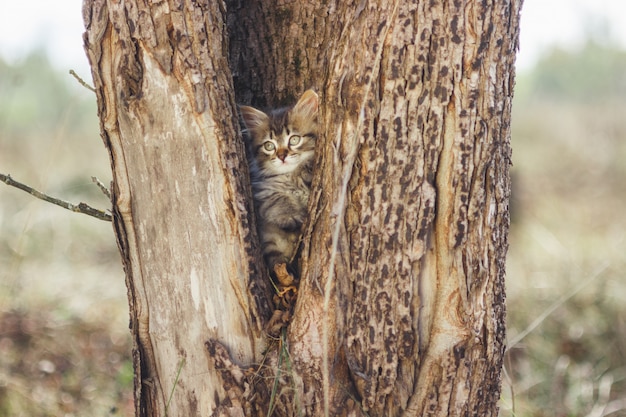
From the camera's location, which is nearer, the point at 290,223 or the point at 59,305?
the point at 290,223

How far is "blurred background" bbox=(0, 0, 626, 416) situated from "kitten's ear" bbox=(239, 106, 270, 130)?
64 cm

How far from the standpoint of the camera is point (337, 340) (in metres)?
2.04

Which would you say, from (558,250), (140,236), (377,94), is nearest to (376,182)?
(377,94)

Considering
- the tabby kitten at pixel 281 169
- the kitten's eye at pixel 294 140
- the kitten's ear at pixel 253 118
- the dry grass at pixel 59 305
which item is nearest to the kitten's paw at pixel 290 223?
the tabby kitten at pixel 281 169

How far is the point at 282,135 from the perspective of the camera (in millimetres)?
3033

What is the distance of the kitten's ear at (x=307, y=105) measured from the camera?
255 centimetres

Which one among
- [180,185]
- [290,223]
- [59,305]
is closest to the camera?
[180,185]

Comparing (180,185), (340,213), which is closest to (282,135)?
(180,185)

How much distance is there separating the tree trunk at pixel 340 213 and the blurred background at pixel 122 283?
569 mm

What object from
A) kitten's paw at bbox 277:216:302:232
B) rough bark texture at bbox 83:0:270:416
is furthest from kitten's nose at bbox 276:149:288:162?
rough bark texture at bbox 83:0:270:416

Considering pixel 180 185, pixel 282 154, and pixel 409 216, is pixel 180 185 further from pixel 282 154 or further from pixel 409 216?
pixel 282 154

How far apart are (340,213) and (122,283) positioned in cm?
471

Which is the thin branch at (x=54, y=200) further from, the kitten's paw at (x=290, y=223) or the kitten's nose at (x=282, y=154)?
the kitten's nose at (x=282, y=154)

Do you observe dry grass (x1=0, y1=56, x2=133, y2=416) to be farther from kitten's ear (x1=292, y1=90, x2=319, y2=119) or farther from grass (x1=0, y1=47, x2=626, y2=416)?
kitten's ear (x1=292, y1=90, x2=319, y2=119)
